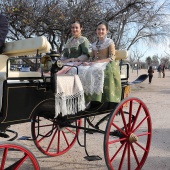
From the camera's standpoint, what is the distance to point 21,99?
2.38 metres

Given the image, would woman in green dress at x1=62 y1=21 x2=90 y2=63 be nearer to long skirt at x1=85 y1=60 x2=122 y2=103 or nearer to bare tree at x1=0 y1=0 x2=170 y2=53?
long skirt at x1=85 y1=60 x2=122 y2=103

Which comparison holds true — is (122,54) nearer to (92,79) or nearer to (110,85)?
(110,85)

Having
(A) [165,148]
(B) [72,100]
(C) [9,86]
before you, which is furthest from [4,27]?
(A) [165,148]

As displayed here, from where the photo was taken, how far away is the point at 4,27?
2764 mm

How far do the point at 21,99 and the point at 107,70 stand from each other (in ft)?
3.55

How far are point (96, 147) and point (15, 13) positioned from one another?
5165mm

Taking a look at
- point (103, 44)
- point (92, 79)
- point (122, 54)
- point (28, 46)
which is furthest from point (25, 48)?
point (122, 54)

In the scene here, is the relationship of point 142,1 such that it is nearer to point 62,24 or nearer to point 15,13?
point 62,24

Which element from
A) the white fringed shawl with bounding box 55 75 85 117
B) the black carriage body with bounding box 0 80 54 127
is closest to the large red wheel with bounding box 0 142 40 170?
the black carriage body with bounding box 0 80 54 127

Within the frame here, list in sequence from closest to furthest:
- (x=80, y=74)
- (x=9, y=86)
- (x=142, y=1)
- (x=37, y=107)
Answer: (x=9, y=86)
(x=37, y=107)
(x=80, y=74)
(x=142, y=1)

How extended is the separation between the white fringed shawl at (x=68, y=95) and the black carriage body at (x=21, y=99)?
0.11m

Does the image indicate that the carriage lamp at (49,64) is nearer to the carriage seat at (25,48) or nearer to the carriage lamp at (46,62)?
the carriage lamp at (46,62)

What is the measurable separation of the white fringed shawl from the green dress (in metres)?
0.88

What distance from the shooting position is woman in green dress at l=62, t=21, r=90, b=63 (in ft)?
11.6
